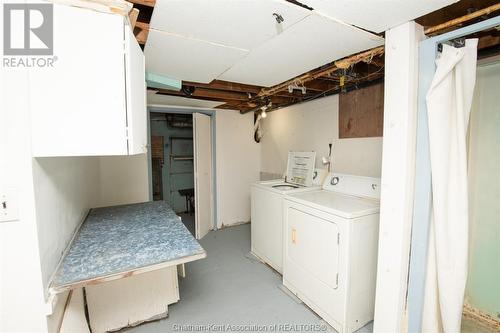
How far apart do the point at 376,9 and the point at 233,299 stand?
2452mm

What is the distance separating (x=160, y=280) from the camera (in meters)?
1.94

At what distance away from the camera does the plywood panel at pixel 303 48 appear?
4.55 ft

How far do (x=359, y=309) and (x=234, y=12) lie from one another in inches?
87.8

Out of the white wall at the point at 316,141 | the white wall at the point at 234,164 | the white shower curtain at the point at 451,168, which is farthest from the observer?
the white wall at the point at 234,164

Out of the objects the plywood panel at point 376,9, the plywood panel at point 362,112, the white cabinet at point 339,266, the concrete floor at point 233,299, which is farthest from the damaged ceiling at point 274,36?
the concrete floor at point 233,299

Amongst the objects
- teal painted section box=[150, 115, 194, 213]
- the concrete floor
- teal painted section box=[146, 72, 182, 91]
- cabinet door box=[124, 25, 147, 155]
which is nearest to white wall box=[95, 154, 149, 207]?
the concrete floor

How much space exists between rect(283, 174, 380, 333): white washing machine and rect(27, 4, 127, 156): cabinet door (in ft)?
5.16

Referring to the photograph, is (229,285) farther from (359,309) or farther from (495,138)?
(495,138)

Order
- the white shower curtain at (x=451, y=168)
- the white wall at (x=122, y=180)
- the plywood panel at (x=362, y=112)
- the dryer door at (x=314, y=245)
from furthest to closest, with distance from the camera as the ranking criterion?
the white wall at (x=122, y=180)
the plywood panel at (x=362, y=112)
the dryer door at (x=314, y=245)
the white shower curtain at (x=451, y=168)

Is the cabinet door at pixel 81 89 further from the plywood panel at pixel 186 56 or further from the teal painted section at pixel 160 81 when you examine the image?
the teal painted section at pixel 160 81

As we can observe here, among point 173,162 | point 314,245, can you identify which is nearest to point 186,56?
point 314,245

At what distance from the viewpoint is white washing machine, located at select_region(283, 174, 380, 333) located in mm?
1730

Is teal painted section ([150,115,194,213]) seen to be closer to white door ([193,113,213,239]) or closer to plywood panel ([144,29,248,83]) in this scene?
white door ([193,113,213,239])

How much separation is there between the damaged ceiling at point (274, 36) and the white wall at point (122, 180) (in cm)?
163
